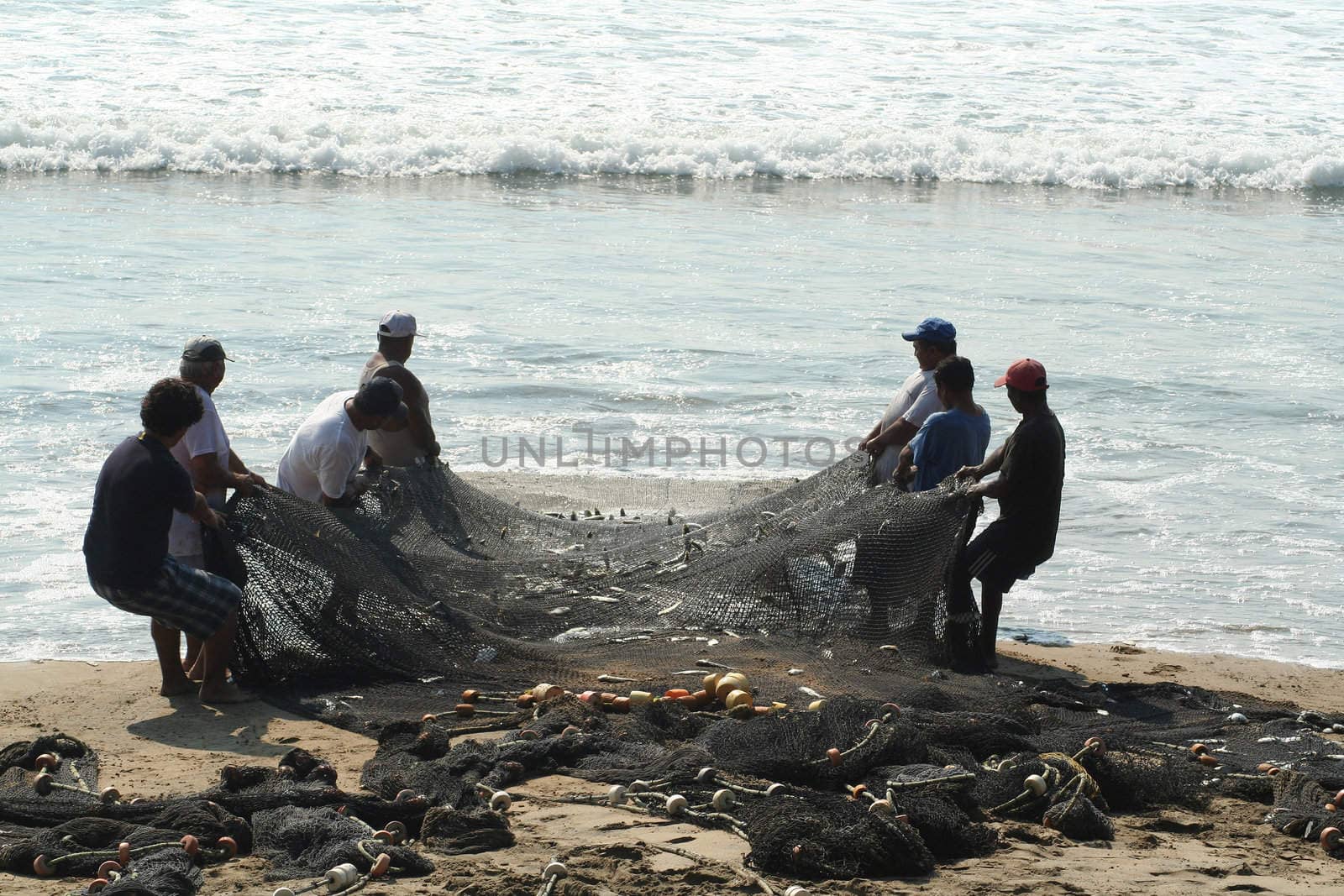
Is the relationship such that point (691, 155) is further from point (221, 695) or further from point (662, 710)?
point (662, 710)

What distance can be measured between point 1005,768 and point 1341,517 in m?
5.70

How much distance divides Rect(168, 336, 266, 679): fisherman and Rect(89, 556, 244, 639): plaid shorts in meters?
0.22

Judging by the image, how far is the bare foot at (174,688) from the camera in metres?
6.16

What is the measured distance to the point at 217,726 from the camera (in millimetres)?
5832

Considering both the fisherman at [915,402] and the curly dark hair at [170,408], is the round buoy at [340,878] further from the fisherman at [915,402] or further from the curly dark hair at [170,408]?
the fisherman at [915,402]

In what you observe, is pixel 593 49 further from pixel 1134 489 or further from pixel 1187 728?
pixel 1187 728

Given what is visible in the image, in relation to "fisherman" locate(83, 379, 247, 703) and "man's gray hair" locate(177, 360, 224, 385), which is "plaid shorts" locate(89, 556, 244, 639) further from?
"man's gray hair" locate(177, 360, 224, 385)

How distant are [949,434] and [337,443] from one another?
9.48ft

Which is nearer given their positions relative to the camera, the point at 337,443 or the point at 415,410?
the point at 337,443

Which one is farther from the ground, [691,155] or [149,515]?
[691,155]

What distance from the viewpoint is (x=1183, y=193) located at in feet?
85.1

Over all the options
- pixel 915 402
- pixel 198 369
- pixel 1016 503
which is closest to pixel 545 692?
pixel 198 369

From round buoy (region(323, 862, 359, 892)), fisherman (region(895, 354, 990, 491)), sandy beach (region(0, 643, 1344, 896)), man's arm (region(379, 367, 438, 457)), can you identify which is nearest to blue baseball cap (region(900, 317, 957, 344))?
fisherman (region(895, 354, 990, 491))

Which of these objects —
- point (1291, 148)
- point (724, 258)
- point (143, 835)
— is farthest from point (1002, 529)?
point (1291, 148)
